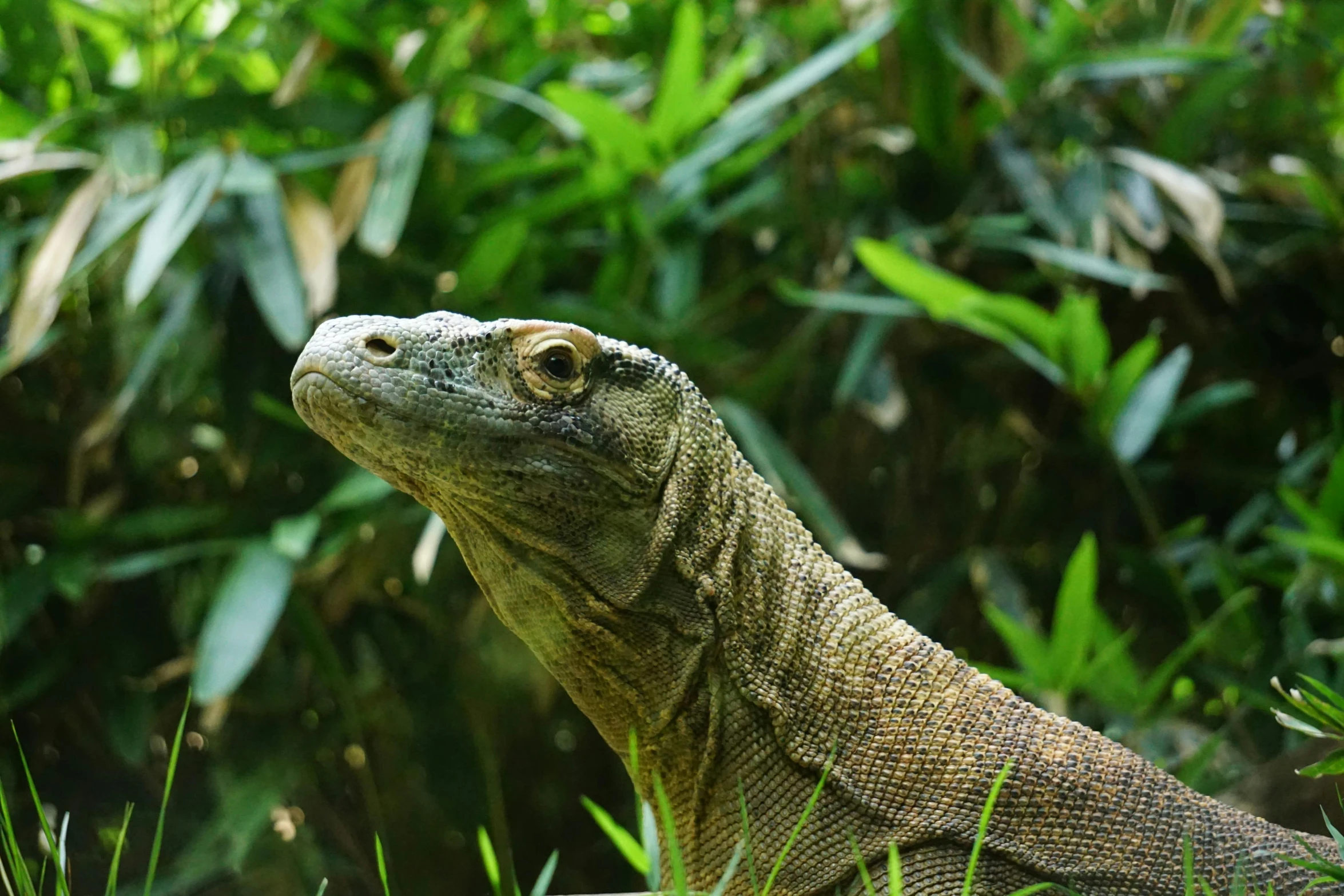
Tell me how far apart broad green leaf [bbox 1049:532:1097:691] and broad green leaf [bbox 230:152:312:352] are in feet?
5.84

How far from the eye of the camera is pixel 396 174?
3.08 meters

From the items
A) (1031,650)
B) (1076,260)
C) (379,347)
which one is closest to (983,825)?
(379,347)

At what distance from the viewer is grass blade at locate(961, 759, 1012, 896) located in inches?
54.7

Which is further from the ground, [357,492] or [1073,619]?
[1073,619]

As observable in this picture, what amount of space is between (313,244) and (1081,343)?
6.19 ft

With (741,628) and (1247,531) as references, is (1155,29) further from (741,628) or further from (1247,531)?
(741,628)

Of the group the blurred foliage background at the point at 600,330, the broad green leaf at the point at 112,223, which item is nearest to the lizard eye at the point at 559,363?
the blurred foliage background at the point at 600,330

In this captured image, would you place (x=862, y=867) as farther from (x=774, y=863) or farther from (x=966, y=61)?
(x=966, y=61)

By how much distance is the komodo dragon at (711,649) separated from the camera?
1515 mm

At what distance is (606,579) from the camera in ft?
5.19

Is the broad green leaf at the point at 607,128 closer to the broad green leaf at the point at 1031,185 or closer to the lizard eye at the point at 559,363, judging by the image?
the broad green leaf at the point at 1031,185

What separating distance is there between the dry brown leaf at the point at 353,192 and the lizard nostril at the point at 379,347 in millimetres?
1755

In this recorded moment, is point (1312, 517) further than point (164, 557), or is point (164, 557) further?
point (164, 557)

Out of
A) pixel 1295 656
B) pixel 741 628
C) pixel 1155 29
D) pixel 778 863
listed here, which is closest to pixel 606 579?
pixel 741 628
